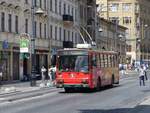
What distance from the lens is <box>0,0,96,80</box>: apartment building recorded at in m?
55.1

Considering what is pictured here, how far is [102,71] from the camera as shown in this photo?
3894cm

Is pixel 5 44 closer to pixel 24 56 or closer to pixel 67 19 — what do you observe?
pixel 24 56

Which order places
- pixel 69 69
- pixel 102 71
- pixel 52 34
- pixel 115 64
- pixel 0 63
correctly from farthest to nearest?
1. pixel 52 34
2. pixel 0 63
3. pixel 115 64
4. pixel 102 71
5. pixel 69 69

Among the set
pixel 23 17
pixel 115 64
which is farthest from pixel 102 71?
pixel 23 17

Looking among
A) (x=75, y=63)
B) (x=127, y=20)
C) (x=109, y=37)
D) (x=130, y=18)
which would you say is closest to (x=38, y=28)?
(x=75, y=63)

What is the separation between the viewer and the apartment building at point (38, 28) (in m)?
55.1

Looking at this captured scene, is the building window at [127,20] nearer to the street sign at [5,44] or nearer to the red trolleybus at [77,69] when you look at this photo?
the street sign at [5,44]

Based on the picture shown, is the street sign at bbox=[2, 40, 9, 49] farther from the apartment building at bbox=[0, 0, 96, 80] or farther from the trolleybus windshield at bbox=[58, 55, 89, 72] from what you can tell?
the trolleybus windshield at bbox=[58, 55, 89, 72]

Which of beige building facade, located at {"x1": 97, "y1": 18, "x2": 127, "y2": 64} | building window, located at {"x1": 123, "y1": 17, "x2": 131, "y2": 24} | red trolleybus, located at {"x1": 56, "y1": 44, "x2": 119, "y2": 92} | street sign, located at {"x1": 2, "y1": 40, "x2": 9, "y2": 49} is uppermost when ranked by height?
building window, located at {"x1": 123, "y1": 17, "x2": 131, "y2": 24}

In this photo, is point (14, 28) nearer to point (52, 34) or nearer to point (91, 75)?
point (52, 34)

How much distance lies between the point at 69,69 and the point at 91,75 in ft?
4.47

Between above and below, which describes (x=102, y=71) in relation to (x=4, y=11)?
below

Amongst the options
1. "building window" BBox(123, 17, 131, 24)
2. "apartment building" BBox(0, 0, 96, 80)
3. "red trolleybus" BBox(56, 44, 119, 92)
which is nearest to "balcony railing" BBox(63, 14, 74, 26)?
"apartment building" BBox(0, 0, 96, 80)

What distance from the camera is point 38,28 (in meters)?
65.0
